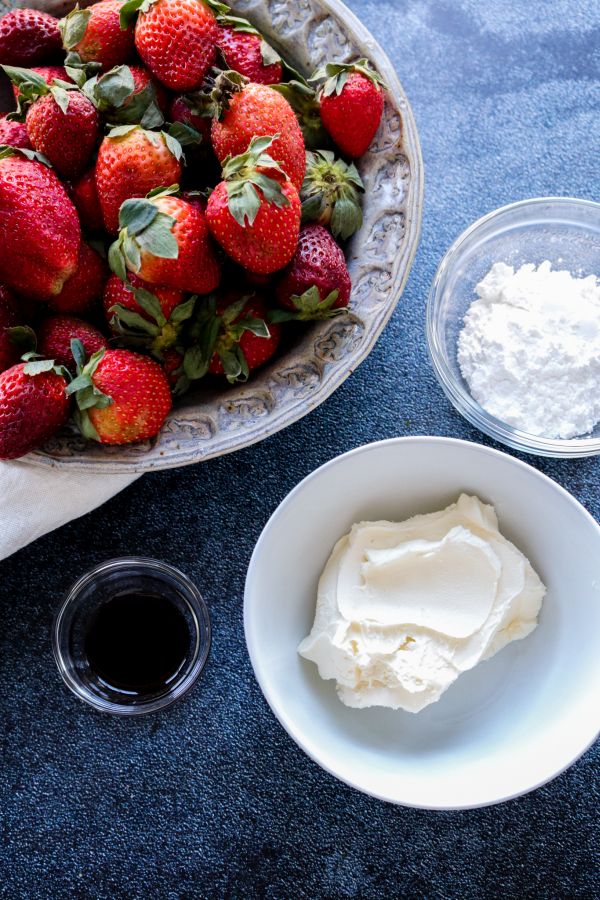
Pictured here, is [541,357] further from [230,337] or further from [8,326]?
[8,326]

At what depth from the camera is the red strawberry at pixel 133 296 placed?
0.80 metres

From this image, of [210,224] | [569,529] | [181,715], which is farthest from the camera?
[181,715]

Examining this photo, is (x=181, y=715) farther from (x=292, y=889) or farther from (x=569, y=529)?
(x=569, y=529)

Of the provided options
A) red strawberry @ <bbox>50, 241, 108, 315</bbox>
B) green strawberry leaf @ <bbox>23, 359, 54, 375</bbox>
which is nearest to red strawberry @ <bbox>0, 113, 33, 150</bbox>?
red strawberry @ <bbox>50, 241, 108, 315</bbox>

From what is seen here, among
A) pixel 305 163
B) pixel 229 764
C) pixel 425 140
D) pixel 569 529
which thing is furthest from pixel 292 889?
pixel 425 140

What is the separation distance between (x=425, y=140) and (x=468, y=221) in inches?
4.9

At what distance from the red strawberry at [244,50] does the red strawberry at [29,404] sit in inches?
13.5

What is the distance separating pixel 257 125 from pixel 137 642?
610 mm

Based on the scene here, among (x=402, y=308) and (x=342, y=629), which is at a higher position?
(x=402, y=308)

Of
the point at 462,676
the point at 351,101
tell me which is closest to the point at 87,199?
the point at 351,101

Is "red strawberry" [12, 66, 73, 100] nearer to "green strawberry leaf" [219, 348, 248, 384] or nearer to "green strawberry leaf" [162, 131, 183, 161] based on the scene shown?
Result: "green strawberry leaf" [162, 131, 183, 161]

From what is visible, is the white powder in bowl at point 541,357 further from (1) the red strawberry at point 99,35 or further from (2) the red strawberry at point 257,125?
(1) the red strawberry at point 99,35

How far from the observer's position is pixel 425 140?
1098 mm

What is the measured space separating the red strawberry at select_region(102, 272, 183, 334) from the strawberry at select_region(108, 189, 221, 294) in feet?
0.04
